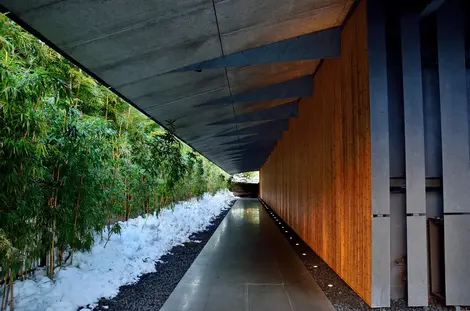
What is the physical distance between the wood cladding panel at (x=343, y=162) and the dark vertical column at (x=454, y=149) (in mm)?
722

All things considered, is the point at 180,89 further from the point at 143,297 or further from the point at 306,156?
the point at 306,156

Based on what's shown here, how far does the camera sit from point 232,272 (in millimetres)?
4098

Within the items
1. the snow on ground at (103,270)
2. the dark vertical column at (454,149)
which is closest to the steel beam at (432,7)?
the dark vertical column at (454,149)

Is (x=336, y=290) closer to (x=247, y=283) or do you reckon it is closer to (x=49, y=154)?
(x=247, y=283)

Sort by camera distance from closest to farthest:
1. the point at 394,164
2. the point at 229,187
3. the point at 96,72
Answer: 1. the point at 96,72
2. the point at 394,164
3. the point at 229,187

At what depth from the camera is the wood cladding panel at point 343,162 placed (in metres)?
2.94

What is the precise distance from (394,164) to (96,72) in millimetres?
2855

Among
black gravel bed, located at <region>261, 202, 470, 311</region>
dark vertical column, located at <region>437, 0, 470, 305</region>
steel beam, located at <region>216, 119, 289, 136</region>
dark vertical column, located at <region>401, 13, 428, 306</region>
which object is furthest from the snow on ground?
dark vertical column, located at <region>437, 0, 470, 305</region>

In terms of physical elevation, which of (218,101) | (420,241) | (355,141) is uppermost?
(218,101)

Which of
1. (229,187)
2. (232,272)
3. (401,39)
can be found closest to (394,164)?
(401,39)

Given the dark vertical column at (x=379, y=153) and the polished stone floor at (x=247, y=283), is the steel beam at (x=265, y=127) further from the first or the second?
the dark vertical column at (x=379, y=153)

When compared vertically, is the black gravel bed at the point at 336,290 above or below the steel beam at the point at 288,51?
below

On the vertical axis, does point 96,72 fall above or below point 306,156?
above

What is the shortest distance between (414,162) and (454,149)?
42 cm
